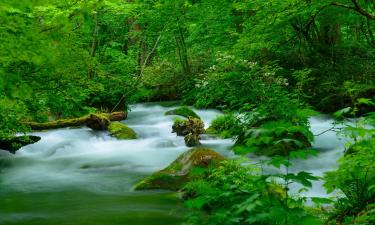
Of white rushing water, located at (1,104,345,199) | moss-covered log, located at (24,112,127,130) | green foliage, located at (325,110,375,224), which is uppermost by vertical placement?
green foliage, located at (325,110,375,224)

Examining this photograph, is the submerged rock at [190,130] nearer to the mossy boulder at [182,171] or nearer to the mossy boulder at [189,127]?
the mossy boulder at [189,127]

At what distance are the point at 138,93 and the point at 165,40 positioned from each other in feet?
19.7

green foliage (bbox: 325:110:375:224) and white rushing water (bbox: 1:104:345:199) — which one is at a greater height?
green foliage (bbox: 325:110:375:224)

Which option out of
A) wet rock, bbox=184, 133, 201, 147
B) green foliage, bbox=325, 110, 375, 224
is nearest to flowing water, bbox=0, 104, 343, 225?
wet rock, bbox=184, 133, 201, 147

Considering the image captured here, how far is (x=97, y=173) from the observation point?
38.1 ft

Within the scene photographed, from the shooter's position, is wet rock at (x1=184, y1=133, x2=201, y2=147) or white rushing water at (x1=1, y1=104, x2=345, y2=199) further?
wet rock at (x1=184, y1=133, x2=201, y2=147)

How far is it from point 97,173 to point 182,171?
3.29 meters

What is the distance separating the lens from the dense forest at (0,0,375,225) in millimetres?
4059

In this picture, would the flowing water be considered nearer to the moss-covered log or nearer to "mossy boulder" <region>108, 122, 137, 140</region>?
"mossy boulder" <region>108, 122, 137, 140</region>

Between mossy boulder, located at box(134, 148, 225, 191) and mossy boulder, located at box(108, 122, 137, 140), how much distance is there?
672 cm

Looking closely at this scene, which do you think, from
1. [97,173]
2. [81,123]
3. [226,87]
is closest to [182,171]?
[226,87]

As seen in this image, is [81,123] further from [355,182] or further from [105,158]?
[355,182]

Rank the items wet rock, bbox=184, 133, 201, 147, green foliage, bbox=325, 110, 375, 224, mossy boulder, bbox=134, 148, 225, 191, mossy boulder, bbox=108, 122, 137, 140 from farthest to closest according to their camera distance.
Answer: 1. mossy boulder, bbox=108, 122, 137, 140
2. wet rock, bbox=184, 133, 201, 147
3. mossy boulder, bbox=134, 148, 225, 191
4. green foliage, bbox=325, 110, 375, 224

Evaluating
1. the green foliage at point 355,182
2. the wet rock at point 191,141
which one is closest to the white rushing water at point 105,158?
the wet rock at point 191,141
